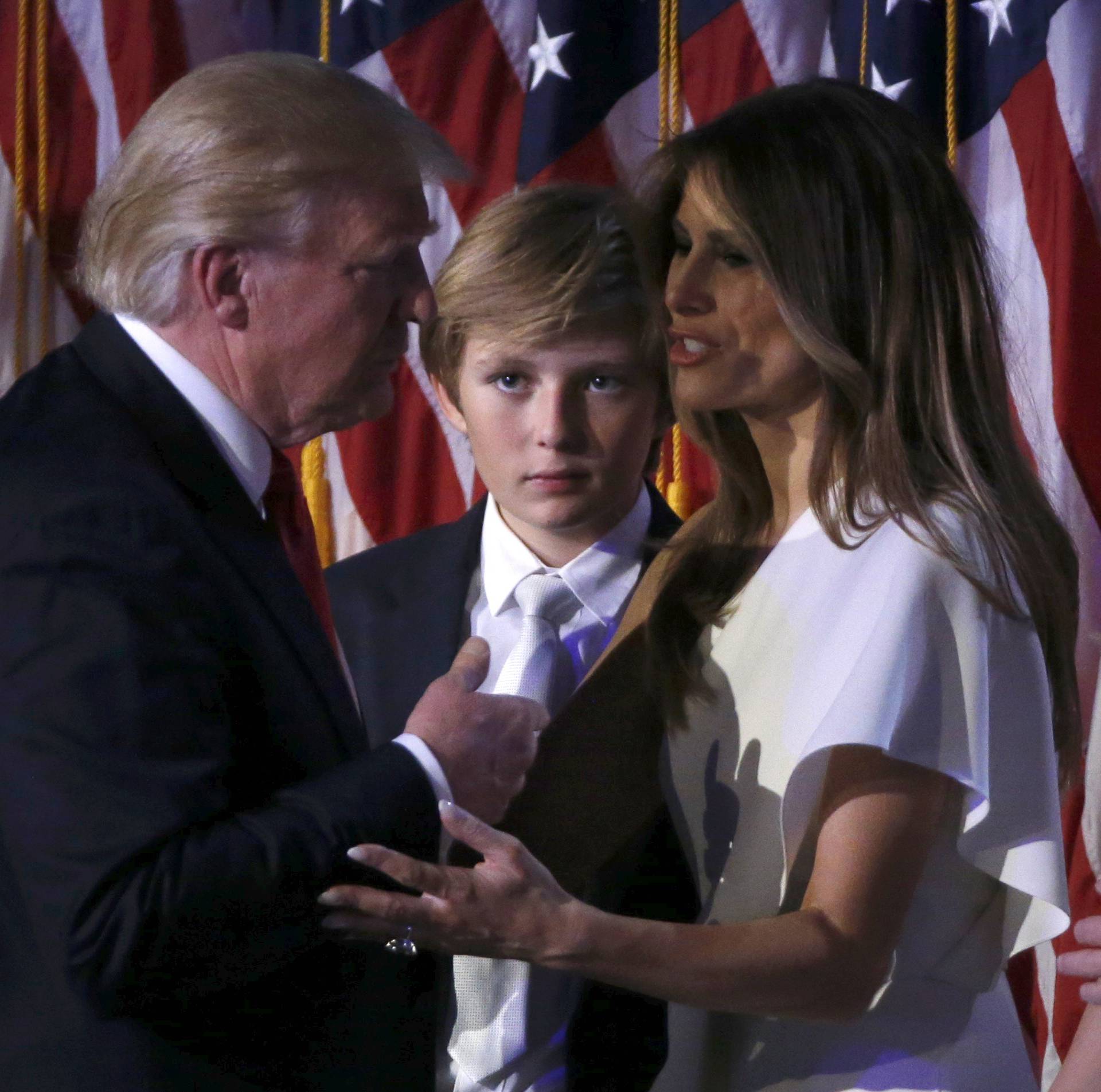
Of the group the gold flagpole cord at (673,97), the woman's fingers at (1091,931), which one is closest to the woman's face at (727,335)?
the woman's fingers at (1091,931)

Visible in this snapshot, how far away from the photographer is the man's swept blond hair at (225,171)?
3.18ft

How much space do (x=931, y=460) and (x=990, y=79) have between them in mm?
1034

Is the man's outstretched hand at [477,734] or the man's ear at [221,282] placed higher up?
the man's ear at [221,282]

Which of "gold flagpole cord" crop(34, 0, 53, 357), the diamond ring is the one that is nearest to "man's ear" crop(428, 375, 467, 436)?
the diamond ring

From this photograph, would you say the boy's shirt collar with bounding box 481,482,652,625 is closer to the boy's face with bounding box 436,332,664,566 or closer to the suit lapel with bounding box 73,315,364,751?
the boy's face with bounding box 436,332,664,566

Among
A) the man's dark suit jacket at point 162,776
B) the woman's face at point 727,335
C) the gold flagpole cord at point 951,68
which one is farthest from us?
the gold flagpole cord at point 951,68

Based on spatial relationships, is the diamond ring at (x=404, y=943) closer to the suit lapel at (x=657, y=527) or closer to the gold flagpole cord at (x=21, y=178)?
the suit lapel at (x=657, y=527)

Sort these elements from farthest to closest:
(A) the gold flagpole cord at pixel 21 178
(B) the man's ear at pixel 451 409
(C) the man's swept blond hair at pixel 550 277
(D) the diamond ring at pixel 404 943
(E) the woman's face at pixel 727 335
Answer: (A) the gold flagpole cord at pixel 21 178
(B) the man's ear at pixel 451 409
(C) the man's swept blond hair at pixel 550 277
(E) the woman's face at pixel 727 335
(D) the diamond ring at pixel 404 943

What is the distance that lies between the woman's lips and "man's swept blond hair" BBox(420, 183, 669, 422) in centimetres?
11

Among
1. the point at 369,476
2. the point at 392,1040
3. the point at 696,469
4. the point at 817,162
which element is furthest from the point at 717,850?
the point at 369,476

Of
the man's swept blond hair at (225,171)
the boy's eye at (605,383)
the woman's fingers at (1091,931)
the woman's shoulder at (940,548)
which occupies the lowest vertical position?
the woman's fingers at (1091,931)

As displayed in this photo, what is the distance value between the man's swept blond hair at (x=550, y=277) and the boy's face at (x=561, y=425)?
Result: 0.01 meters

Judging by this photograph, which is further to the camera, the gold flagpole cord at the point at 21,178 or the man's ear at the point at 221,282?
the gold flagpole cord at the point at 21,178

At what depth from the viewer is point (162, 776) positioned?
2.63 feet
